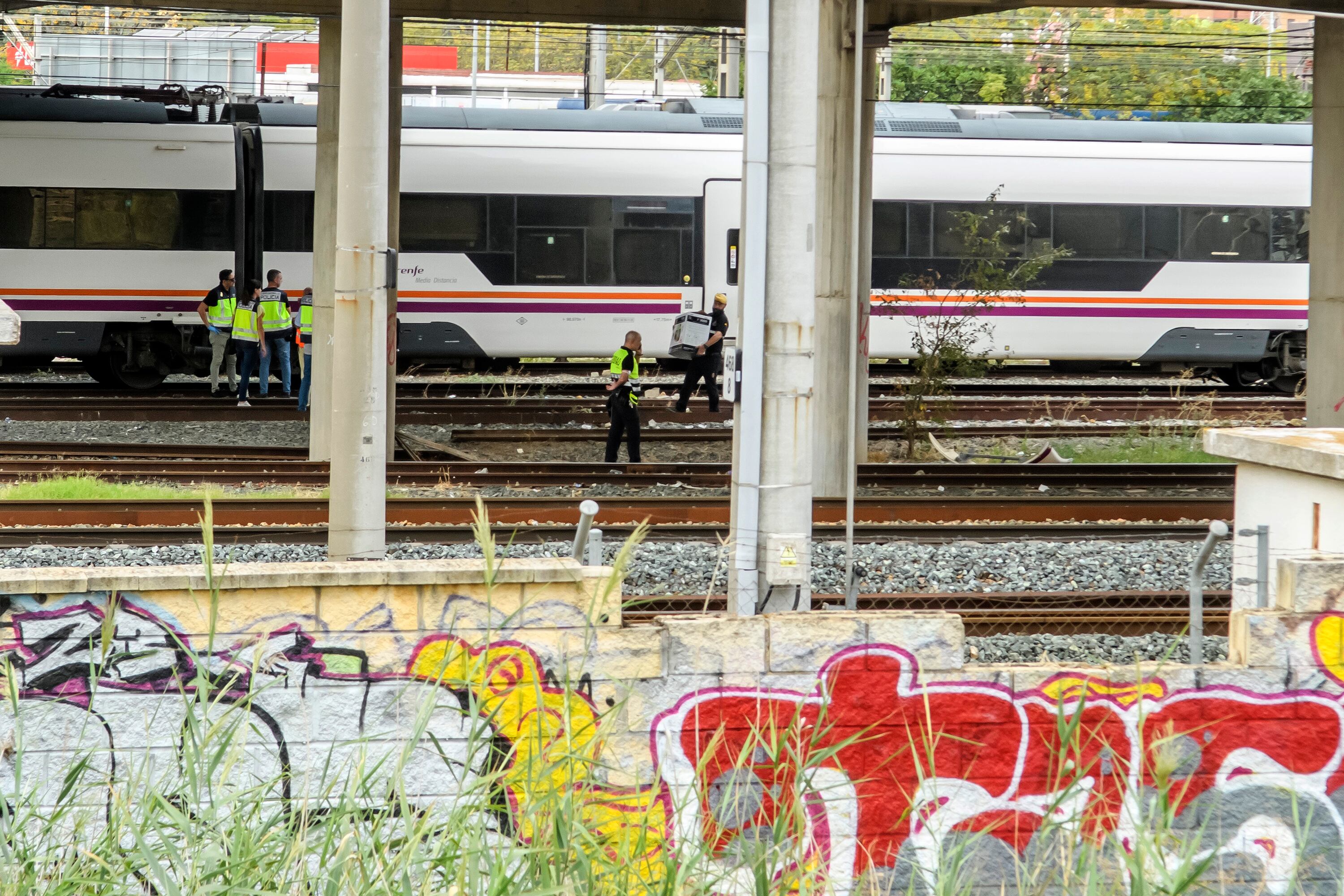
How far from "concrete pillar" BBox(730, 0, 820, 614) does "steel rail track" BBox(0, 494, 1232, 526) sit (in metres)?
3.14

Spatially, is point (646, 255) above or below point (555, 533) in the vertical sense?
above

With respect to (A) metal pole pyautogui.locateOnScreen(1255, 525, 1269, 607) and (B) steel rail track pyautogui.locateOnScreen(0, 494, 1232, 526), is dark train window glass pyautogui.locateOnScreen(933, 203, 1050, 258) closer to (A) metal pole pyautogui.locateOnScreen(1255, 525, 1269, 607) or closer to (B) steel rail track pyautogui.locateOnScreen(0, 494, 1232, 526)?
(B) steel rail track pyautogui.locateOnScreen(0, 494, 1232, 526)

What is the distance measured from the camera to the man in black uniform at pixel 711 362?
55.3 feet

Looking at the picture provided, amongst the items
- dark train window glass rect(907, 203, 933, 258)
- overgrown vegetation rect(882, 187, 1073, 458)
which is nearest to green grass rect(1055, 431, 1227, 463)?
overgrown vegetation rect(882, 187, 1073, 458)

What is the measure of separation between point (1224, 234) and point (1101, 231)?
191cm

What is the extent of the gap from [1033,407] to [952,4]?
631 centimetres

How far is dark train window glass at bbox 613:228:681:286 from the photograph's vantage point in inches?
767

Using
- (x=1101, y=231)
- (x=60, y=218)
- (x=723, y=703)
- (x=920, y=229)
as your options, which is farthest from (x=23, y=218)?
(x=723, y=703)

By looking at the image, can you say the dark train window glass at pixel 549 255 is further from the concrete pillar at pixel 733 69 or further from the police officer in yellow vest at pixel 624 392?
the police officer in yellow vest at pixel 624 392

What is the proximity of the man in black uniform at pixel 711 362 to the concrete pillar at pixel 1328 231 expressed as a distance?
6.52m

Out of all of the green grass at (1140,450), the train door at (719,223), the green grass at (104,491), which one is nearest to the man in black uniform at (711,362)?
the train door at (719,223)

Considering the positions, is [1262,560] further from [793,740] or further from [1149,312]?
[1149,312]

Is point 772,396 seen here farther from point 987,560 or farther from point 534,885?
point 534,885

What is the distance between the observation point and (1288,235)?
20453mm
